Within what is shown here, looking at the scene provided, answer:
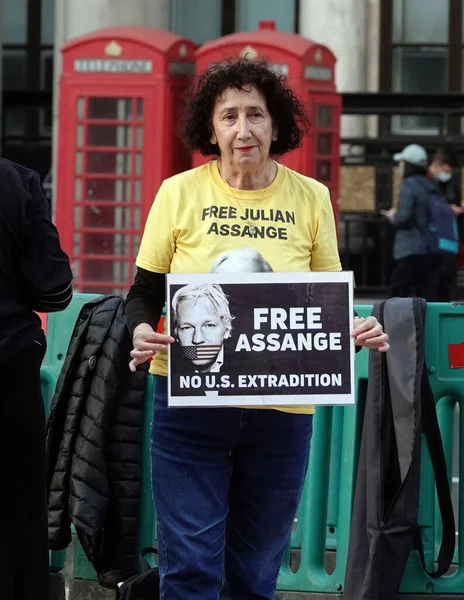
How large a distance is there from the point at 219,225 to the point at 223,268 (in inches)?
4.4

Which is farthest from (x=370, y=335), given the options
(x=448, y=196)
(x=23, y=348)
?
(x=448, y=196)

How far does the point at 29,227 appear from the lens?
3.60m

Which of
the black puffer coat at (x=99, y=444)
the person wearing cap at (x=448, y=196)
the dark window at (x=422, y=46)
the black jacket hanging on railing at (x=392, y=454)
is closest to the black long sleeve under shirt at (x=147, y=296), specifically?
the black puffer coat at (x=99, y=444)

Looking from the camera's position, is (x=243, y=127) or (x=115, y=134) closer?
(x=243, y=127)

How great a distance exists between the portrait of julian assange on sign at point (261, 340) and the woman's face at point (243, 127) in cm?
33

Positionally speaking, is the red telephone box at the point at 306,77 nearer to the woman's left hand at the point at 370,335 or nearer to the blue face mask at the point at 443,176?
the blue face mask at the point at 443,176

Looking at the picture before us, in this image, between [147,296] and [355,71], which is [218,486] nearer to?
[147,296]

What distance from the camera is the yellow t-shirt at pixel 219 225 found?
3.61 meters

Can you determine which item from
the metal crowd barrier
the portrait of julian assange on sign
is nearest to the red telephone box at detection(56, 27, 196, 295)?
the metal crowd barrier

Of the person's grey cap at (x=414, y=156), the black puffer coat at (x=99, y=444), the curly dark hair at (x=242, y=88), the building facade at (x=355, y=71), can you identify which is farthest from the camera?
the building facade at (x=355, y=71)

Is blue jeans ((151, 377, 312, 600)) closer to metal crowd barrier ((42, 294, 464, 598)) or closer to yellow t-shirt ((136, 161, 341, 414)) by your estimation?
yellow t-shirt ((136, 161, 341, 414))

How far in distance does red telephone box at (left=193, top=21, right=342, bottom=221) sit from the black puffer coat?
7254 mm

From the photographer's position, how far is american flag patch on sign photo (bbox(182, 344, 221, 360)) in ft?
11.5

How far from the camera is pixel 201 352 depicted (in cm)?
352
